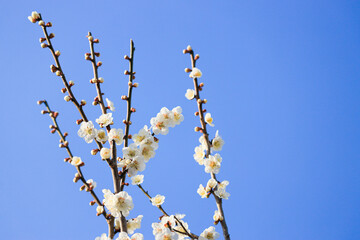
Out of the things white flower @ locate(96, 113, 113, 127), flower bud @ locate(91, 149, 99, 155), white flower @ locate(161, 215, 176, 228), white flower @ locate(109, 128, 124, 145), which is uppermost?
white flower @ locate(96, 113, 113, 127)

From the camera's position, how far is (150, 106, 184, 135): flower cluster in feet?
10.8

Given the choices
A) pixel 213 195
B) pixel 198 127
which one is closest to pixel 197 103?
pixel 198 127

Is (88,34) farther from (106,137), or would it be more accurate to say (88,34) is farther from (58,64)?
(106,137)

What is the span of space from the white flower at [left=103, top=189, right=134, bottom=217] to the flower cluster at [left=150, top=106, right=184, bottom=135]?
75cm

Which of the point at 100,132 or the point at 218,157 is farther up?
the point at 100,132

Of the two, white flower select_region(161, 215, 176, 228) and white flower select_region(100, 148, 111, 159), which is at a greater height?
white flower select_region(100, 148, 111, 159)

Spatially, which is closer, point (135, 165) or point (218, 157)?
point (135, 165)

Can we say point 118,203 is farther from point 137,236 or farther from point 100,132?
point 100,132

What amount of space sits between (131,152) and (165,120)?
1.78 ft

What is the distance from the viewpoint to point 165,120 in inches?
131

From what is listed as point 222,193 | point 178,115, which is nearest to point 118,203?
point 222,193

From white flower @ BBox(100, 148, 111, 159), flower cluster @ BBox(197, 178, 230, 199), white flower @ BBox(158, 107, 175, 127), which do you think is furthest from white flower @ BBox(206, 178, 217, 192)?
white flower @ BBox(100, 148, 111, 159)

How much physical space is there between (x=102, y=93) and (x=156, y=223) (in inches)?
51.5

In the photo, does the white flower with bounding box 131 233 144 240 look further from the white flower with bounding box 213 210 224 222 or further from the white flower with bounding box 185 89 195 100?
the white flower with bounding box 185 89 195 100
